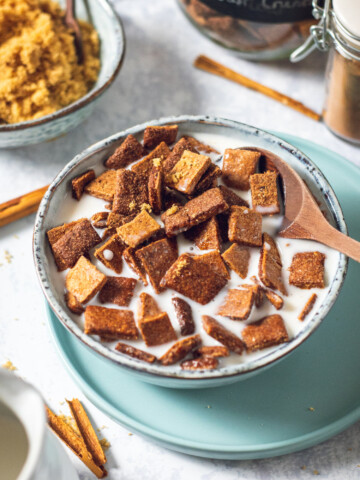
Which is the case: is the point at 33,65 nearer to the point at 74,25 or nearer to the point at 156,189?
the point at 74,25

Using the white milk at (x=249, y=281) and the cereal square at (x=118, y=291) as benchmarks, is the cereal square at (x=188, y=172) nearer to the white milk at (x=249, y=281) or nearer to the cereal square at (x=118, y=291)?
the white milk at (x=249, y=281)

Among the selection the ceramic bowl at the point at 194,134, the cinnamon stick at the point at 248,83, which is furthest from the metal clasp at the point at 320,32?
the ceramic bowl at the point at 194,134

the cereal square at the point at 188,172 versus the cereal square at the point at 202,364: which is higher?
the cereal square at the point at 188,172

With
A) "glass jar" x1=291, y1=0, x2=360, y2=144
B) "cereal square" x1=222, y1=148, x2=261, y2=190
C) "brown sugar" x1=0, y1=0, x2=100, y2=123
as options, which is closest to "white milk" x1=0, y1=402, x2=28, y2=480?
"cereal square" x1=222, y1=148, x2=261, y2=190

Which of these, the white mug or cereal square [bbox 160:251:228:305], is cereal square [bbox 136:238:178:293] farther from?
the white mug

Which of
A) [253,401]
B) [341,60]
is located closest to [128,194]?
[253,401]

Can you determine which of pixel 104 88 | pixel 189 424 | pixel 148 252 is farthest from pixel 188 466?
pixel 104 88
